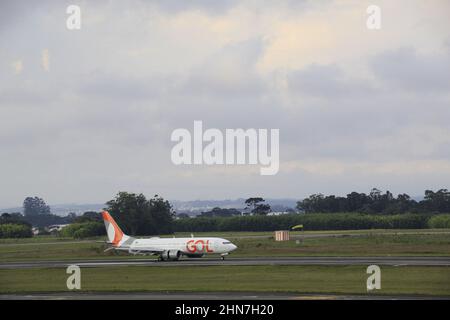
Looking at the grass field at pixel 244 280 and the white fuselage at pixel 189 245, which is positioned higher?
the white fuselage at pixel 189 245

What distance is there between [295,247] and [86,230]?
3725 centimetres

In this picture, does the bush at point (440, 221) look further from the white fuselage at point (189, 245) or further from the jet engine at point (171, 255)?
the jet engine at point (171, 255)

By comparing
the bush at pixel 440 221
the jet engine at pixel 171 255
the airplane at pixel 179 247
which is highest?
→ the bush at pixel 440 221

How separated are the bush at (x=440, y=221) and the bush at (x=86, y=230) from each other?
47811mm

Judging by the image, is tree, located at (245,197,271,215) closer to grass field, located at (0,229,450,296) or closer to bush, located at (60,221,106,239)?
bush, located at (60,221,106,239)

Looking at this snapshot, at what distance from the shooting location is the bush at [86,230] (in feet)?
363

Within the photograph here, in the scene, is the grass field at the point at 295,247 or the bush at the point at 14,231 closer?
the grass field at the point at 295,247

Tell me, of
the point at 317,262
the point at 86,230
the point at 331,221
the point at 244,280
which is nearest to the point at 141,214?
the point at 86,230

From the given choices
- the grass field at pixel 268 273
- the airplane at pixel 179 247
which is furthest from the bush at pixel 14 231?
the airplane at pixel 179 247

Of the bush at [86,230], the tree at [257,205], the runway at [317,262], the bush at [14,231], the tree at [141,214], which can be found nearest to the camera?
the runway at [317,262]

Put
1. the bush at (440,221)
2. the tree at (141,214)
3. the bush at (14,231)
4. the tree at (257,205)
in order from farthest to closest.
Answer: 1. the tree at (257,205)
2. the bush at (14,231)
3. the bush at (440,221)
4. the tree at (141,214)
